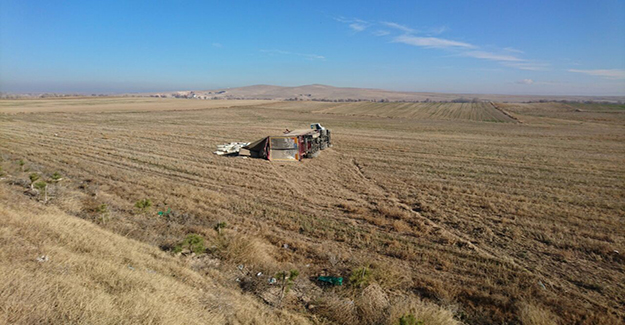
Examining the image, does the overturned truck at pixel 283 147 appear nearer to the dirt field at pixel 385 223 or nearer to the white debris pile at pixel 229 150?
the dirt field at pixel 385 223

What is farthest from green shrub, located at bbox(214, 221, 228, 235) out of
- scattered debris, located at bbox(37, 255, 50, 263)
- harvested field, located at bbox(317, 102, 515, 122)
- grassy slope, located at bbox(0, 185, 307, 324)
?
harvested field, located at bbox(317, 102, 515, 122)

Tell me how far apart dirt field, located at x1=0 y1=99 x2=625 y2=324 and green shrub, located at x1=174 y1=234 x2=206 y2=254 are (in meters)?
0.32

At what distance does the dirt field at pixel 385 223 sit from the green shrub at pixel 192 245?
12.6 inches

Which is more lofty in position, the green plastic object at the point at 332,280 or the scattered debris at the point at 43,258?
the scattered debris at the point at 43,258

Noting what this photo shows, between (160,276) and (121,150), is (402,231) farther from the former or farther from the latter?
(121,150)

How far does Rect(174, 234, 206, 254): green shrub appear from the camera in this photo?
700 cm

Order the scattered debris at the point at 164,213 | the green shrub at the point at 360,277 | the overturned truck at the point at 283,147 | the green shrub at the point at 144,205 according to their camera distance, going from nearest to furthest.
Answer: the green shrub at the point at 360,277, the green shrub at the point at 144,205, the scattered debris at the point at 164,213, the overturned truck at the point at 283,147

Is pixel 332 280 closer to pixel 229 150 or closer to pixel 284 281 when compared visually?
pixel 284 281

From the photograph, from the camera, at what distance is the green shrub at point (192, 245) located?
6997 millimetres

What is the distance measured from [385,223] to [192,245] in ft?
17.1

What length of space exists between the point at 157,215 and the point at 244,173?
559cm

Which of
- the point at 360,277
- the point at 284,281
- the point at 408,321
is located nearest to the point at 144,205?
the point at 284,281

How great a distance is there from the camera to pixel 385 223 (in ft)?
31.0

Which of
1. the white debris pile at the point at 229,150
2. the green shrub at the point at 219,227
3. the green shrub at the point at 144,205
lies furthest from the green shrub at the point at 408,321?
the white debris pile at the point at 229,150
